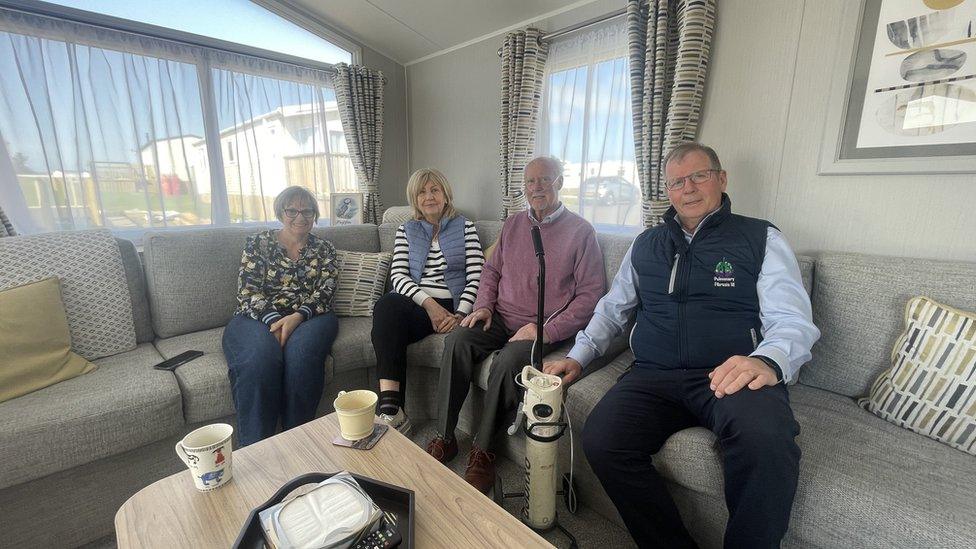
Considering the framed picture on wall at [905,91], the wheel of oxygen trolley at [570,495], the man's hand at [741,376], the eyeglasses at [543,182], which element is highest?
the framed picture on wall at [905,91]

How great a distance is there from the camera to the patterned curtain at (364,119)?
316 cm

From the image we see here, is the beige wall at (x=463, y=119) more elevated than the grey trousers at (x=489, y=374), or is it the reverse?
the beige wall at (x=463, y=119)

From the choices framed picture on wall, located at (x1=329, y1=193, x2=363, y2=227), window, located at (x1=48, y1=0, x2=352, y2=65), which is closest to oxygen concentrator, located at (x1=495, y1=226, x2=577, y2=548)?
framed picture on wall, located at (x1=329, y1=193, x2=363, y2=227)

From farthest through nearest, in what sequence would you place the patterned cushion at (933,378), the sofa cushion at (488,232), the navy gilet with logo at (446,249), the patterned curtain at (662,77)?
1. the sofa cushion at (488,232)
2. the navy gilet with logo at (446,249)
3. the patterned curtain at (662,77)
4. the patterned cushion at (933,378)

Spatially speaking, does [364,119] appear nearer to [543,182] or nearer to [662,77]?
[543,182]

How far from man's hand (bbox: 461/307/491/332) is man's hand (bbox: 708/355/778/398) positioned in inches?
36.1

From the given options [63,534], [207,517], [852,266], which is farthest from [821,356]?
[63,534]

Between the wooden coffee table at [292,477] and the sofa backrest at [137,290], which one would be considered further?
the sofa backrest at [137,290]

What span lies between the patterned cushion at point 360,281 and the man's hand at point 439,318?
40cm

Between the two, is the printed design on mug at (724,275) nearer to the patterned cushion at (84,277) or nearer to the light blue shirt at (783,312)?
the light blue shirt at (783,312)

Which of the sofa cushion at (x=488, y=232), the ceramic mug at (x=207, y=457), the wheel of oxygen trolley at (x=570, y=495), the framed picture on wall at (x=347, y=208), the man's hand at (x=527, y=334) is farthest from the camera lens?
the framed picture on wall at (x=347, y=208)

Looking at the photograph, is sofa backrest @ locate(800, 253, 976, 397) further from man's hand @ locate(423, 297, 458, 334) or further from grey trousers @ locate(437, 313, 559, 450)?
man's hand @ locate(423, 297, 458, 334)

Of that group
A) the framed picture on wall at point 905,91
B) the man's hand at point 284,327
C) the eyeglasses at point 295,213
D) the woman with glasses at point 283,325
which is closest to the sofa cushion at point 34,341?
the woman with glasses at point 283,325

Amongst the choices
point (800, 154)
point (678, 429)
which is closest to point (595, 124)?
point (800, 154)
